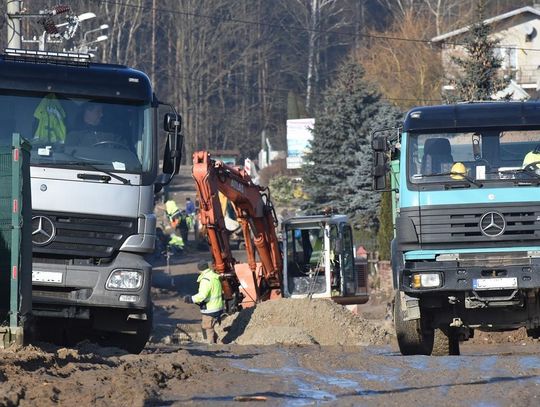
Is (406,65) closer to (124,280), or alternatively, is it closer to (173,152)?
(173,152)

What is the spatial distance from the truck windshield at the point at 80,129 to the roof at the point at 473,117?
3.27 metres

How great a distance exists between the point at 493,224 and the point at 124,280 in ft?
→ 13.9

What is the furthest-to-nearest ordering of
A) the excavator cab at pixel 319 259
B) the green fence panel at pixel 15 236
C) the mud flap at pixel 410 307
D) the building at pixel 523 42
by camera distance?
the building at pixel 523 42, the excavator cab at pixel 319 259, the mud flap at pixel 410 307, the green fence panel at pixel 15 236

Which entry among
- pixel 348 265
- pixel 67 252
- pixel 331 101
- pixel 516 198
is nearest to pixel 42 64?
pixel 67 252

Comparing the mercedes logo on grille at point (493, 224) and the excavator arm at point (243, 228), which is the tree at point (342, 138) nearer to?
the excavator arm at point (243, 228)

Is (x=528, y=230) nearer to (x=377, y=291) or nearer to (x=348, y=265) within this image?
(x=348, y=265)

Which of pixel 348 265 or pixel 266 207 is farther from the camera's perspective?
pixel 348 265

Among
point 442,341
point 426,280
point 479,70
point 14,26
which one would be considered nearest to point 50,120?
point 426,280

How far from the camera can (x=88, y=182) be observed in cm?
1299

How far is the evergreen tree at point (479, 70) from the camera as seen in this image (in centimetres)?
3594

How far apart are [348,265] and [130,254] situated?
1406 cm

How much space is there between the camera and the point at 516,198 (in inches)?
538

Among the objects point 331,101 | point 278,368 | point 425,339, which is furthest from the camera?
point 331,101

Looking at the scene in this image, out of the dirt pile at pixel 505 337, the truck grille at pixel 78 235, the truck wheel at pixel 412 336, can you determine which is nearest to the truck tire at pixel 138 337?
the truck grille at pixel 78 235
